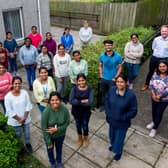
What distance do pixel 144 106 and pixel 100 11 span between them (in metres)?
9.10

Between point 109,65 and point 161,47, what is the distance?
63.4 inches

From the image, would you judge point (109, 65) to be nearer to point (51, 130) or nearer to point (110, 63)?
point (110, 63)

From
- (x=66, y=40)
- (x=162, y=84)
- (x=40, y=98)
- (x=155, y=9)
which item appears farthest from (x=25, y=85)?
(x=155, y=9)

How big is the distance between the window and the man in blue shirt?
474 centimetres

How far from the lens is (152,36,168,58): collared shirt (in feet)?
19.1

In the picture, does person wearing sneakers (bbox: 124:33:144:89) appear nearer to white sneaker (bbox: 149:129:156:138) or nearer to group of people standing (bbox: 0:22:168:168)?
group of people standing (bbox: 0:22:168:168)

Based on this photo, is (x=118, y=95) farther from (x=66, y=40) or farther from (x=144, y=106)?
(x=66, y=40)

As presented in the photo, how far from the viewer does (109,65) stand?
538 cm

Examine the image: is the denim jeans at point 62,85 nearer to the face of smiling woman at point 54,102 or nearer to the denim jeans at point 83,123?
the denim jeans at point 83,123

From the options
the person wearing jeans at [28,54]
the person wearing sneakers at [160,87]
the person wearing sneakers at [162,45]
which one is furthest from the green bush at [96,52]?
the person wearing sneakers at [160,87]

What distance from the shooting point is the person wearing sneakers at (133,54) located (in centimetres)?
619

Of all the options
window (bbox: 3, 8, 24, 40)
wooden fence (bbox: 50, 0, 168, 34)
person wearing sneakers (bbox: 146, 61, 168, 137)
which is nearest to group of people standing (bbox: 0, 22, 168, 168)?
person wearing sneakers (bbox: 146, 61, 168, 137)

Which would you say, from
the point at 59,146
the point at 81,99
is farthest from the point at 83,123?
the point at 59,146

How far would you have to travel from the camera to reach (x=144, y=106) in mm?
6203
